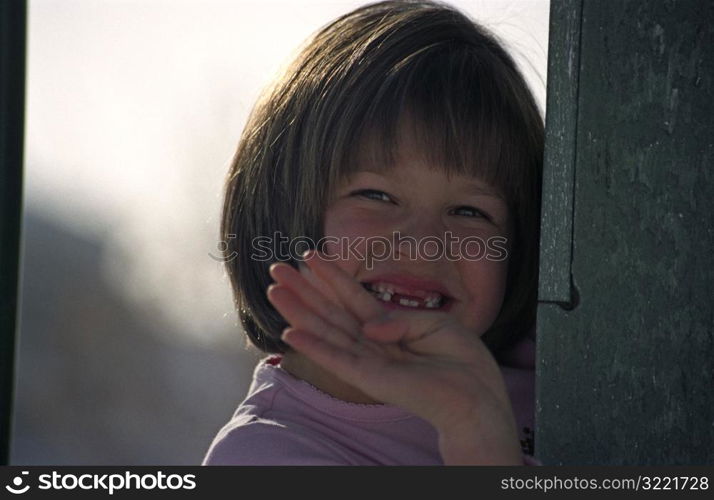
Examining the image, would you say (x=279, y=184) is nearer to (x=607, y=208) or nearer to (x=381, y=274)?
(x=381, y=274)

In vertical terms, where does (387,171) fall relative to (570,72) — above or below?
below

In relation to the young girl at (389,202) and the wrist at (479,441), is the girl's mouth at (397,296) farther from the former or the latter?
the wrist at (479,441)

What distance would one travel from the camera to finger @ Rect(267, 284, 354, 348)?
4.48 ft

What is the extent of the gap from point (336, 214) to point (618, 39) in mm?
721

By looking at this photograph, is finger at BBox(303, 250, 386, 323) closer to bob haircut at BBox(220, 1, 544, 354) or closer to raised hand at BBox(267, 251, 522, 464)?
raised hand at BBox(267, 251, 522, 464)

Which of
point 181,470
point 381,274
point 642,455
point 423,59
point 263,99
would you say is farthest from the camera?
point 263,99

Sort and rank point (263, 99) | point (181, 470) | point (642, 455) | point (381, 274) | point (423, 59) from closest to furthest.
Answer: point (642, 455) → point (181, 470) → point (381, 274) → point (423, 59) → point (263, 99)

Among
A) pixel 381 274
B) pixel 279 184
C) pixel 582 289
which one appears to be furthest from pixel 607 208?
pixel 279 184

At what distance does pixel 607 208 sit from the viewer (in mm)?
1592

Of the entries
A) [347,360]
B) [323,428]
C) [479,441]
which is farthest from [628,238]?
[323,428]

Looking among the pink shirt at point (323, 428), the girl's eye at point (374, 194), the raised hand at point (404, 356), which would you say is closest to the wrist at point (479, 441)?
the raised hand at point (404, 356)

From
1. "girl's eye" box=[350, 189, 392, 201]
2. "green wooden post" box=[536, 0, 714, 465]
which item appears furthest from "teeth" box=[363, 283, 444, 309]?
"green wooden post" box=[536, 0, 714, 465]

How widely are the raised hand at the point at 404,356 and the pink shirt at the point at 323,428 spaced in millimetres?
474

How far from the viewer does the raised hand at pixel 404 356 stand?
1.38m
